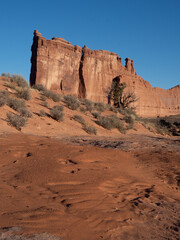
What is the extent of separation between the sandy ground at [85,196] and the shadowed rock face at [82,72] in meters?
32.8

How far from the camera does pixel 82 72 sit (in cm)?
4122

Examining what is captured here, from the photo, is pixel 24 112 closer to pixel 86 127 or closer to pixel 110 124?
pixel 86 127

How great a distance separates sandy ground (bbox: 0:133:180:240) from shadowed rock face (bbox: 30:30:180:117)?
108 ft

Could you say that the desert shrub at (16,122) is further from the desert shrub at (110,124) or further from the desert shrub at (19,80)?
the desert shrub at (19,80)

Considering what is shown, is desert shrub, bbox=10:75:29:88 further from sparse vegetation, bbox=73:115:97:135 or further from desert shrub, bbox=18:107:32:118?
desert shrub, bbox=18:107:32:118

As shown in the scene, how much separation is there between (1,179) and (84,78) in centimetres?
3953

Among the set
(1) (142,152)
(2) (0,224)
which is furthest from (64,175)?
(1) (142,152)

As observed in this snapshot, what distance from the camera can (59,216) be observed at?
199 centimetres

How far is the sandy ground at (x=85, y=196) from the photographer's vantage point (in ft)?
5.98

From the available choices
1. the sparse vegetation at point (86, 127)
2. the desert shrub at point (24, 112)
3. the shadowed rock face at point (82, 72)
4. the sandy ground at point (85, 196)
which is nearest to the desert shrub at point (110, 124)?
the sparse vegetation at point (86, 127)

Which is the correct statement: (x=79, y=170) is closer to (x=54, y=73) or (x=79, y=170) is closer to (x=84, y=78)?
(x=54, y=73)

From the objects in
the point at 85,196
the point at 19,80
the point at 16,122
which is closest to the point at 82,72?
the point at 19,80

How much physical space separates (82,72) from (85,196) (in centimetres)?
4043

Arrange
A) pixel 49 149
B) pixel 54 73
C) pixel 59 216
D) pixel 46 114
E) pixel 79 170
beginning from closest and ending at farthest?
1. pixel 59 216
2. pixel 79 170
3. pixel 49 149
4. pixel 46 114
5. pixel 54 73
